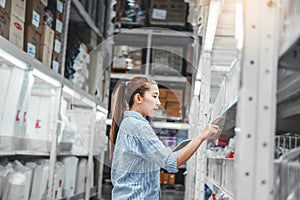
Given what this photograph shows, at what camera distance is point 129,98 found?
194 centimetres

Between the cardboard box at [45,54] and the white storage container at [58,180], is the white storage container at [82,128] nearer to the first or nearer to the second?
the white storage container at [58,180]

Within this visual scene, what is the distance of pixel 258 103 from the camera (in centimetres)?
93

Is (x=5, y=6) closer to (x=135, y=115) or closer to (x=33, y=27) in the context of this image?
(x=33, y=27)

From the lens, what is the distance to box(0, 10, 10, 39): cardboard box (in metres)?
2.32

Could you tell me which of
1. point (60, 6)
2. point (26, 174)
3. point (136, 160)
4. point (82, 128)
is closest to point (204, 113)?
point (136, 160)

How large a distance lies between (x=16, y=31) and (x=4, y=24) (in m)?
0.15

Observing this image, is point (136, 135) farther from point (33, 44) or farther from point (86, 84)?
point (86, 84)

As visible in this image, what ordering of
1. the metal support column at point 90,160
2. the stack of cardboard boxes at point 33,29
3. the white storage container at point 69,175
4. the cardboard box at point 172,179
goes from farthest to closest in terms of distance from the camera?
the cardboard box at point 172,179
the metal support column at point 90,160
the white storage container at point 69,175
the stack of cardboard boxes at point 33,29

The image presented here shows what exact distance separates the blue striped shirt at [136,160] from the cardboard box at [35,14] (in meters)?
1.20

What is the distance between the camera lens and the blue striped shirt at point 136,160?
5.78ft

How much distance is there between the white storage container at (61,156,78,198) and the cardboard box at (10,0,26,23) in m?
1.62

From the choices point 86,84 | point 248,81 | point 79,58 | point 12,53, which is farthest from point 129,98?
point 86,84

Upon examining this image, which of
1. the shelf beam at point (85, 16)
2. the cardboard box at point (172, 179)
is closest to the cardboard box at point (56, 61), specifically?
the shelf beam at point (85, 16)

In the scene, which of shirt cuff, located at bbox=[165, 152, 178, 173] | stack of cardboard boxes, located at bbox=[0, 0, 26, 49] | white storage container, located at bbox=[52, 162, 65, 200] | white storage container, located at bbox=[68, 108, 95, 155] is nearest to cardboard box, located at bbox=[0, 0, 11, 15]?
stack of cardboard boxes, located at bbox=[0, 0, 26, 49]
